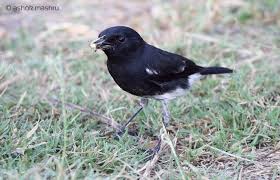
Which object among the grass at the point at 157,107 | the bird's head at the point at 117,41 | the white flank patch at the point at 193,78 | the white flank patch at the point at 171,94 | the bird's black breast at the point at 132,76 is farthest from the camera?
the white flank patch at the point at 193,78

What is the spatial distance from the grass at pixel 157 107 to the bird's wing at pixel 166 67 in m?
0.39

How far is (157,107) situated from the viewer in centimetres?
514

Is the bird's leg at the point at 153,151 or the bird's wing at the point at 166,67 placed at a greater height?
the bird's wing at the point at 166,67

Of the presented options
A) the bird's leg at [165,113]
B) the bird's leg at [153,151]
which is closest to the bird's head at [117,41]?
the bird's leg at [165,113]

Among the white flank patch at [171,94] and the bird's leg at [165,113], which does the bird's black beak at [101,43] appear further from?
the bird's leg at [165,113]

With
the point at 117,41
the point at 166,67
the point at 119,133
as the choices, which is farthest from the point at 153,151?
the point at 117,41

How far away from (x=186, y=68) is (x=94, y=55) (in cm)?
172

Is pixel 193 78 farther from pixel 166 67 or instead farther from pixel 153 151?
pixel 153 151

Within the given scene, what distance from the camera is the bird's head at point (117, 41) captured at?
434 centimetres

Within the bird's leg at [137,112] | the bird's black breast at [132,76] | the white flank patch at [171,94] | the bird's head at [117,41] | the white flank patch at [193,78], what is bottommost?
the bird's leg at [137,112]

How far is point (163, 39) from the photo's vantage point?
22.2ft

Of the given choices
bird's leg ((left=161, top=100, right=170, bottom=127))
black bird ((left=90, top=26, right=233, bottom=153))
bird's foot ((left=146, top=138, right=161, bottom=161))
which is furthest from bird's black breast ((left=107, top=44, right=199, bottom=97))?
bird's foot ((left=146, top=138, right=161, bottom=161))

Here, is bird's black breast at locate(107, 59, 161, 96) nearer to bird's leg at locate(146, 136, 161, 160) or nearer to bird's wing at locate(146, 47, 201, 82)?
bird's wing at locate(146, 47, 201, 82)

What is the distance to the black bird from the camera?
14.5 ft
